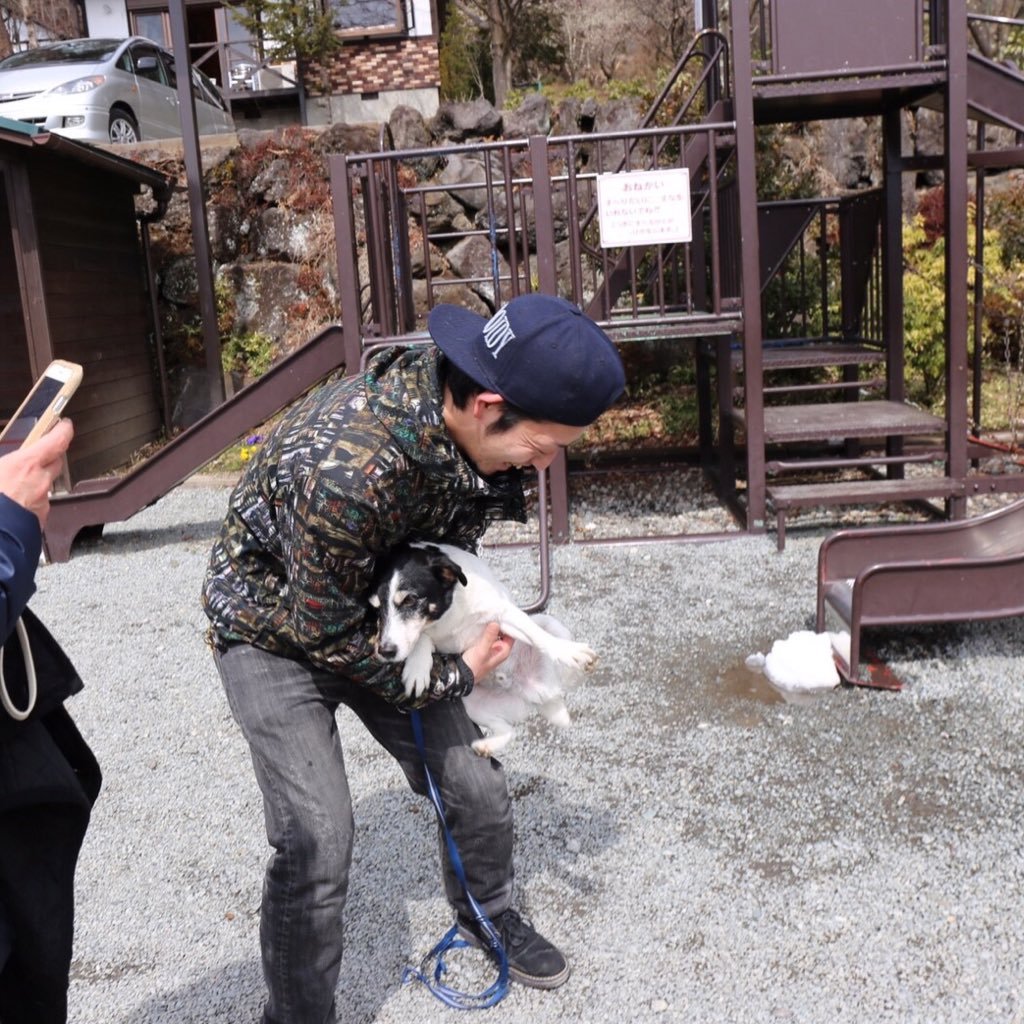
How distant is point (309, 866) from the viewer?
6.95 feet

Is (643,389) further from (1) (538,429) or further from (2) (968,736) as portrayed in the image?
(1) (538,429)

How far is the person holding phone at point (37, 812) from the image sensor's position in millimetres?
1636

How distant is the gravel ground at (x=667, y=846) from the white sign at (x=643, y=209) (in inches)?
100

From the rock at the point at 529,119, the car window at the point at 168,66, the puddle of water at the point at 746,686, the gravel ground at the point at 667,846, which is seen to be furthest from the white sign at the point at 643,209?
the car window at the point at 168,66

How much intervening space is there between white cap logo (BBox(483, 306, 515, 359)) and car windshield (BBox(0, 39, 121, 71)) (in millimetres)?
12868

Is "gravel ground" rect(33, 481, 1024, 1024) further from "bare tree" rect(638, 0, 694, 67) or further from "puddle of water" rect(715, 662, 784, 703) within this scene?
"bare tree" rect(638, 0, 694, 67)

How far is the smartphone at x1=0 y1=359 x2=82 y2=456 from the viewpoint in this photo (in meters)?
1.63

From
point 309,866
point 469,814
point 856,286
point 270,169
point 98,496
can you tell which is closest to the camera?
point 309,866

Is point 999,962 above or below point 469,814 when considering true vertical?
below

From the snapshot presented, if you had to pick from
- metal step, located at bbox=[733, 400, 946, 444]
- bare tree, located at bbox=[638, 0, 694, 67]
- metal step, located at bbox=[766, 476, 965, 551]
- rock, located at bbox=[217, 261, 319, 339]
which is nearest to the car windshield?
rock, located at bbox=[217, 261, 319, 339]

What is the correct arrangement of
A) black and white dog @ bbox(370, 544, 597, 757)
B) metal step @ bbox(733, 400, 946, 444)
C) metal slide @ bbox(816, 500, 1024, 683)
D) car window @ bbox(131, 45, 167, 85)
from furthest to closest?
car window @ bbox(131, 45, 167, 85)
metal step @ bbox(733, 400, 946, 444)
metal slide @ bbox(816, 500, 1024, 683)
black and white dog @ bbox(370, 544, 597, 757)

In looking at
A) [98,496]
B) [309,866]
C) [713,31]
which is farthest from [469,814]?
[713,31]

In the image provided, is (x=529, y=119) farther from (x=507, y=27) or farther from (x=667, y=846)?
(x=667, y=846)

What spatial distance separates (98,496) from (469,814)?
5705 millimetres
